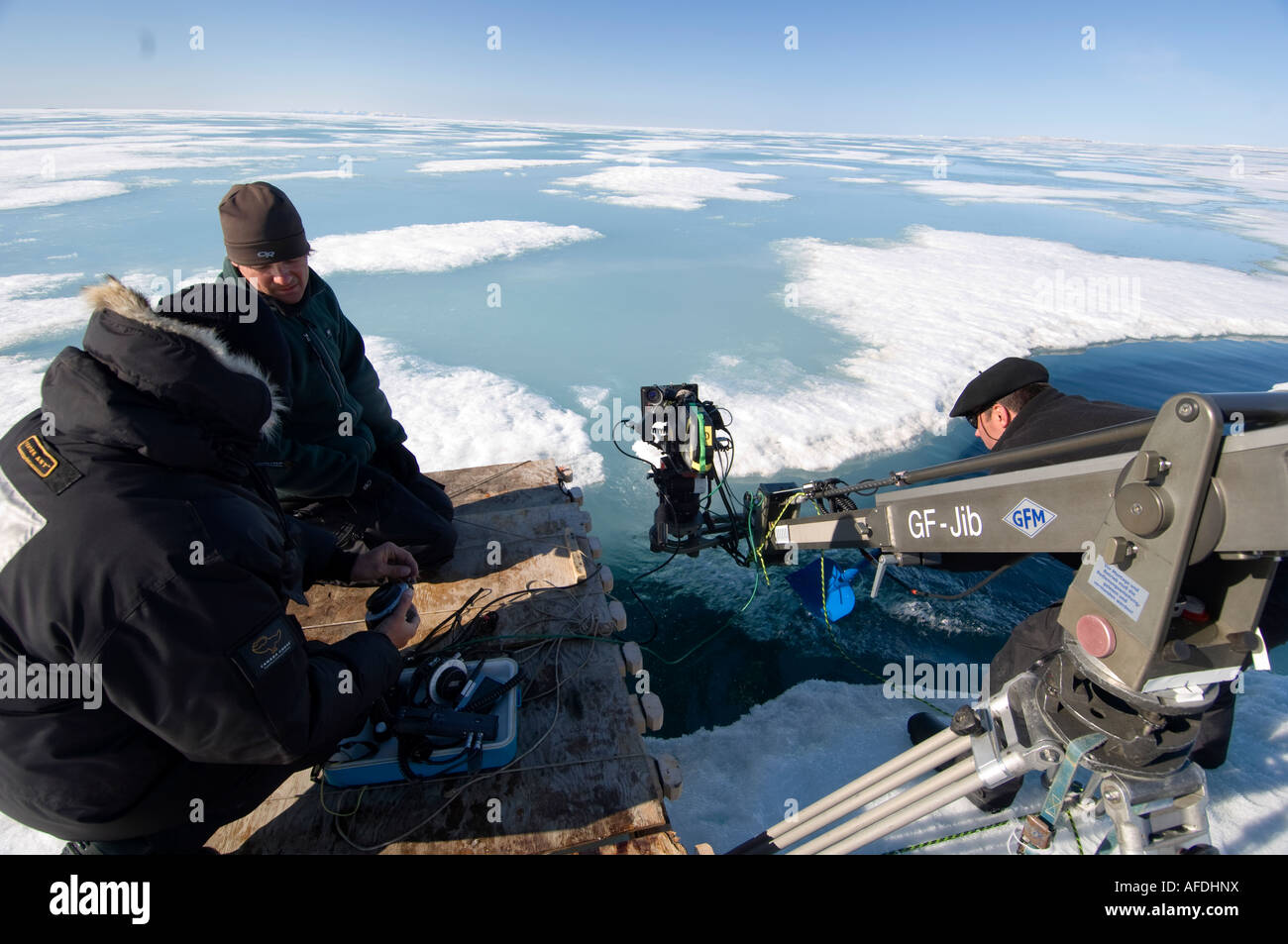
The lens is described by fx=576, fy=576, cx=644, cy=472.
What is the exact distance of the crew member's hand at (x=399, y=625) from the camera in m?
2.09

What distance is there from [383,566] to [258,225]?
164 cm

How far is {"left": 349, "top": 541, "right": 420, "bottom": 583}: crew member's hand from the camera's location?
2566 mm

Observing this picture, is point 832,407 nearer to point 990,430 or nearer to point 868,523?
point 990,430

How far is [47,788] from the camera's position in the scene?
135 centimetres

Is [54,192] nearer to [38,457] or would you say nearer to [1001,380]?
[38,457]

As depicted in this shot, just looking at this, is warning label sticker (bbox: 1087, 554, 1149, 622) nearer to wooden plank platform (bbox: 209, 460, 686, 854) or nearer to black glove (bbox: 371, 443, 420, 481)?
wooden plank platform (bbox: 209, 460, 686, 854)

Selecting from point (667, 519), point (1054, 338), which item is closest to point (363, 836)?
point (667, 519)

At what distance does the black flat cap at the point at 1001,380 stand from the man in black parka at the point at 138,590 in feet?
9.11

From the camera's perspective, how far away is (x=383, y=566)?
262cm

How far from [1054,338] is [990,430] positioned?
7277 mm

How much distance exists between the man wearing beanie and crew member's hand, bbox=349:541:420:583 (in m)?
0.48

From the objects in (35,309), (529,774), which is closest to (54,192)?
(35,309)

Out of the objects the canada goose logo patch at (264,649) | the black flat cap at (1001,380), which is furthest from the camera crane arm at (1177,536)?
the canada goose logo patch at (264,649)

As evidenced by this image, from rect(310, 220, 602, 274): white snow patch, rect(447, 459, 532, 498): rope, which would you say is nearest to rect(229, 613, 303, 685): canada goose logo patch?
rect(447, 459, 532, 498): rope
